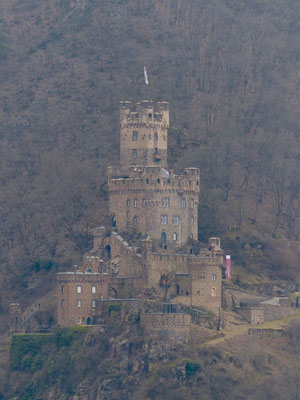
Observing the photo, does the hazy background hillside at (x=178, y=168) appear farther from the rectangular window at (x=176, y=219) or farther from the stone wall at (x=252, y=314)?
the stone wall at (x=252, y=314)

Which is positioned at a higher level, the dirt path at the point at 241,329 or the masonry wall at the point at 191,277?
the masonry wall at the point at 191,277

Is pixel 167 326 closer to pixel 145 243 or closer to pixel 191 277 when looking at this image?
pixel 191 277

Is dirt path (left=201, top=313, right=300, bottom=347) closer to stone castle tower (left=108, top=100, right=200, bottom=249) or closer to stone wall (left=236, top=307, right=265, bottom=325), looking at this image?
stone wall (left=236, top=307, right=265, bottom=325)

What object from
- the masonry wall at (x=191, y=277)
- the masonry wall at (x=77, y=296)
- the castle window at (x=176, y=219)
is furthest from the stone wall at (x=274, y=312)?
the masonry wall at (x=77, y=296)

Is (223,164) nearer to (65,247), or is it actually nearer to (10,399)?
(65,247)

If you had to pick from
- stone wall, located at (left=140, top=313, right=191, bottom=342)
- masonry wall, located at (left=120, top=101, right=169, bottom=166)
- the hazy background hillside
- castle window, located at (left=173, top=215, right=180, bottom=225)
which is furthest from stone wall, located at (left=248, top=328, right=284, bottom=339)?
masonry wall, located at (left=120, top=101, right=169, bottom=166)

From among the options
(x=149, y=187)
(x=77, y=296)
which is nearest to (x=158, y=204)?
(x=149, y=187)

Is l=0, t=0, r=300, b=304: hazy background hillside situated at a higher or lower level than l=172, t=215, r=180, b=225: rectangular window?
higher
